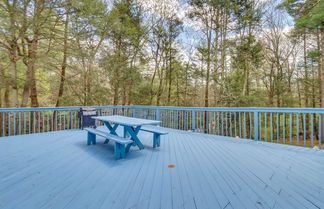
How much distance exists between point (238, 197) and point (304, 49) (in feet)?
40.8

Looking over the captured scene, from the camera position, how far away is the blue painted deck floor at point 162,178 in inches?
60.7

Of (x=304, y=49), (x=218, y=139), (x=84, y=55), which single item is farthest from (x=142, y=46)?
(x=304, y=49)

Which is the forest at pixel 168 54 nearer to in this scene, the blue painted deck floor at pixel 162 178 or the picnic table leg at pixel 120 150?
the blue painted deck floor at pixel 162 178

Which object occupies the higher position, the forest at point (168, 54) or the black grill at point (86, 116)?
the forest at point (168, 54)

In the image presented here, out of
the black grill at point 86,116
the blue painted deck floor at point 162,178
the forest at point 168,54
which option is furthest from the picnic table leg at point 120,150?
the forest at point 168,54

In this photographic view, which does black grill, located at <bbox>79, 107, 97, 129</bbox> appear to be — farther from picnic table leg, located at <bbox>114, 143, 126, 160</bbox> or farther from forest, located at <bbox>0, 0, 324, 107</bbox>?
picnic table leg, located at <bbox>114, 143, 126, 160</bbox>

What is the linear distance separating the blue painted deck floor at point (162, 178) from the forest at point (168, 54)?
14.4 ft

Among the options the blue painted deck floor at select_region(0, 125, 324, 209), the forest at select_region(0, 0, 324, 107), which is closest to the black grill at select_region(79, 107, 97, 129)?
the blue painted deck floor at select_region(0, 125, 324, 209)

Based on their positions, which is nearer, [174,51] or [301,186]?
[301,186]

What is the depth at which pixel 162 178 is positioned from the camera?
203cm

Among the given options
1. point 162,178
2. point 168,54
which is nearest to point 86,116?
point 162,178

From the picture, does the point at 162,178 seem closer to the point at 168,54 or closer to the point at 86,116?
the point at 86,116

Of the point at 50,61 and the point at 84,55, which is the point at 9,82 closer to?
the point at 50,61

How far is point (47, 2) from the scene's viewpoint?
17.0 ft
